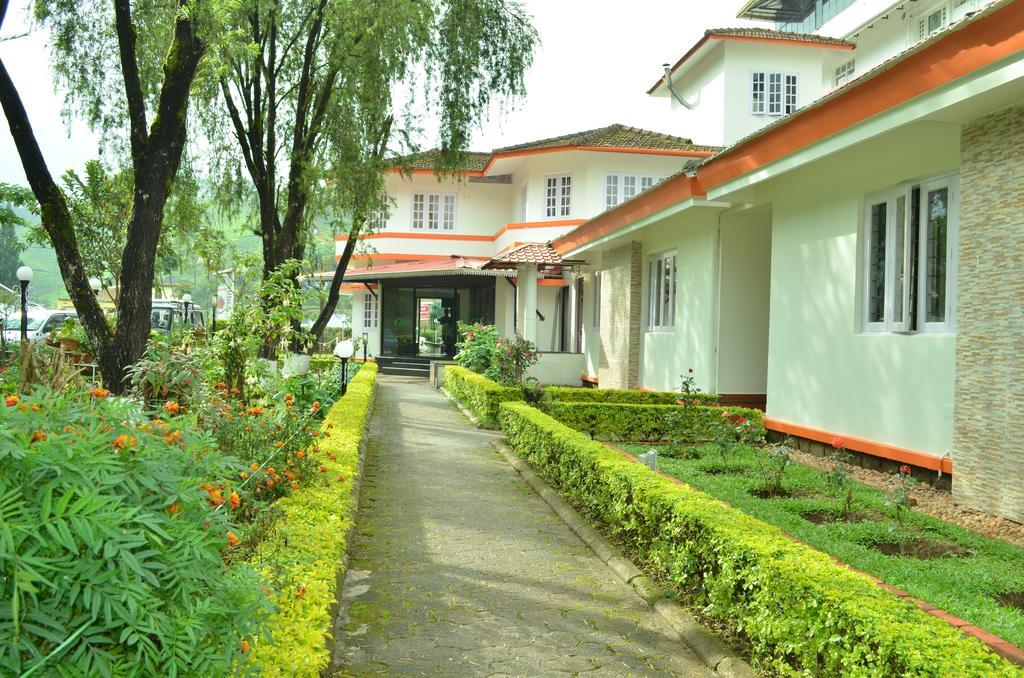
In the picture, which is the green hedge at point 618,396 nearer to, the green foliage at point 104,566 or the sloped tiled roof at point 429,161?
the sloped tiled roof at point 429,161

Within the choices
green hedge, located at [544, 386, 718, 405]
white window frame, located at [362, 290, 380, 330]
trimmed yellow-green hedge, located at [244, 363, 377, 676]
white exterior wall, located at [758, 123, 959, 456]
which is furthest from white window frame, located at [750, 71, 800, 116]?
trimmed yellow-green hedge, located at [244, 363, 377, 676]

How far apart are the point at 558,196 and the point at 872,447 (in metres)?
20.6

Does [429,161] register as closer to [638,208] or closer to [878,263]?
[638,208]

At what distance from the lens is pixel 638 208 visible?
1542 cm

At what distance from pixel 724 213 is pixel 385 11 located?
6.34 m

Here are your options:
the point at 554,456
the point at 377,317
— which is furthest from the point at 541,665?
the point at 377,317

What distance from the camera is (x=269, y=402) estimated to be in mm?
9000

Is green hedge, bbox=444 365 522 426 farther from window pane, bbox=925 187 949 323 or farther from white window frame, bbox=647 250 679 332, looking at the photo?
window pane, bbox=925 187 949 323

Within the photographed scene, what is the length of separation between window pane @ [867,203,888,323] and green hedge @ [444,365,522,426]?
6.41 meters

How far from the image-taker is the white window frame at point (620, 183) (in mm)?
27875

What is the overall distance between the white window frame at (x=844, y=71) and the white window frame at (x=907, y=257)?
20215mm

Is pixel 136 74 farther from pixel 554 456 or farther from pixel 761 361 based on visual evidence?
pixel 761 361

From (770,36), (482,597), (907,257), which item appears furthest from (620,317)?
(482,597)

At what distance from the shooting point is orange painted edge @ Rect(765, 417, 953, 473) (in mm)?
8070
